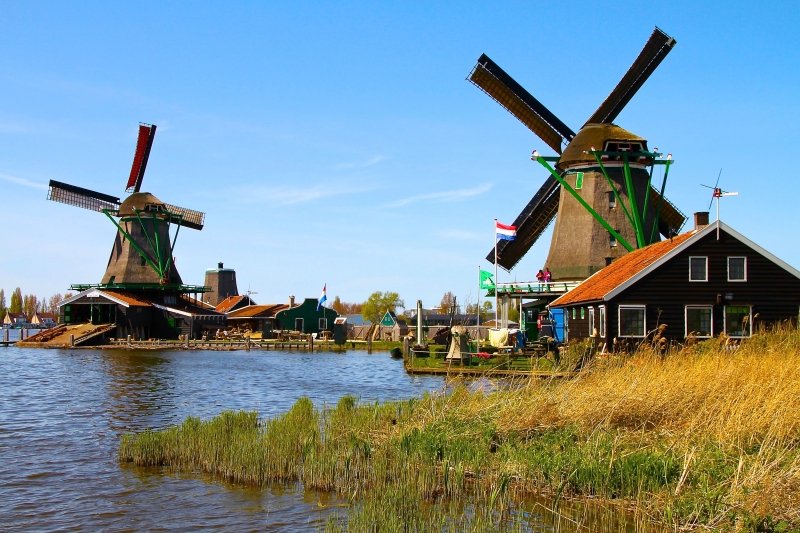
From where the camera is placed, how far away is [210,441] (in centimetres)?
1327

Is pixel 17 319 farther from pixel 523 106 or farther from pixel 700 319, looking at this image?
pixel 700 319

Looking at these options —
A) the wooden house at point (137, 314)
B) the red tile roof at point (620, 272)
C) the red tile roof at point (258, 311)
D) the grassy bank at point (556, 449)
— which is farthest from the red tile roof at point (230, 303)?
the grassy bank at point (556, 449)

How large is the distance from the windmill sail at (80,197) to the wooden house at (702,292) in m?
51.8

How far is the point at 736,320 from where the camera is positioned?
27719mm

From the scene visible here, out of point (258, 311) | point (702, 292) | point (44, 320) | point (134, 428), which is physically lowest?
point (134, 428)

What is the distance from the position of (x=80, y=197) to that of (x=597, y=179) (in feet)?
148

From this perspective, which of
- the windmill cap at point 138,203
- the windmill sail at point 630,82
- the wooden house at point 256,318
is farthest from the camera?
the wooden house at point 256,318

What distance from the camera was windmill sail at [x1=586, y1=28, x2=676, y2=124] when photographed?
143ft

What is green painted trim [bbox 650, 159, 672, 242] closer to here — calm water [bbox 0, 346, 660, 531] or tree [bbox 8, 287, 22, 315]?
calm water [bbox 0, 346, 660, 531]

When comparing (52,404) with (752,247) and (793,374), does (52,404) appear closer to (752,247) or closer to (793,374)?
(793,374)

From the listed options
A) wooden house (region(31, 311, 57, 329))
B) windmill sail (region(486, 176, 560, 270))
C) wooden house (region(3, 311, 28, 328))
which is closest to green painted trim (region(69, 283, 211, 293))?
windmill sail (region(486, 176, 560, 270))

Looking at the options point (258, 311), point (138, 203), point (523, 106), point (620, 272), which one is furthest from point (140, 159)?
point (620, 272)

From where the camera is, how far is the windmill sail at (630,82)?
43656 mm

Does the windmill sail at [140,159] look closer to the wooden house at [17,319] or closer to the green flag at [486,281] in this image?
the green flag at [486,281]
